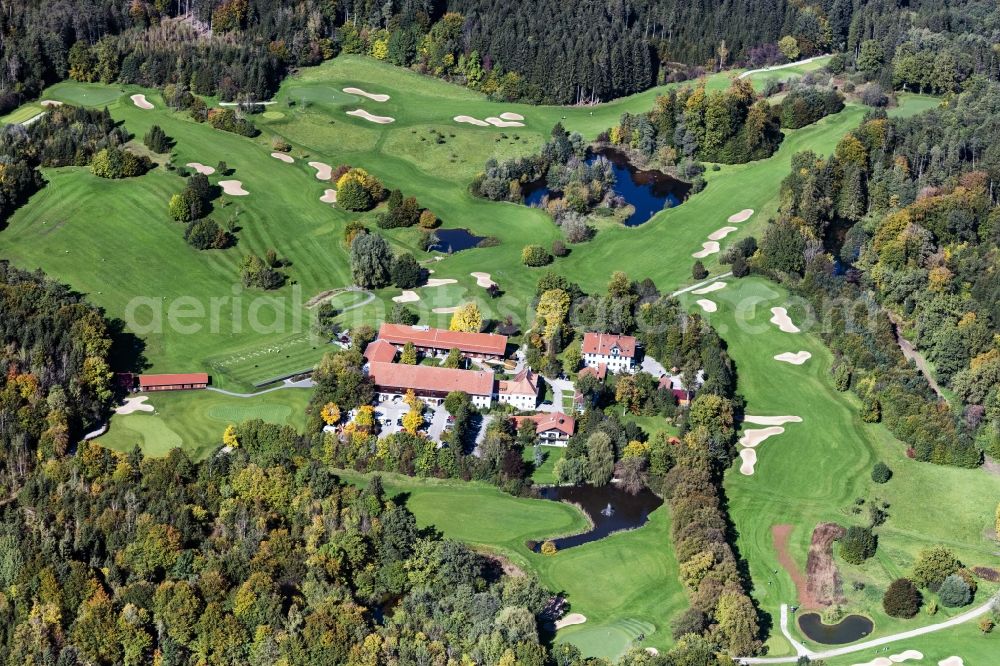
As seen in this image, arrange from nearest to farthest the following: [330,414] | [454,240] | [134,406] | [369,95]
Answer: [330,414], [134,406], [454,240], [369,95]

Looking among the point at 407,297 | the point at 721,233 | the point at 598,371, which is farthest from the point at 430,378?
the point at 721,233

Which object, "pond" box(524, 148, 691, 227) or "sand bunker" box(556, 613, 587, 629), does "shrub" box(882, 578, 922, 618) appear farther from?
"pond" box(524, 148, 691, 227)

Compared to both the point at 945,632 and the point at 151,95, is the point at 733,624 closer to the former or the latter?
the point at 945,632

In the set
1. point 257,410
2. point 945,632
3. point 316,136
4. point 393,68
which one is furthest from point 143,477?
point 393,68

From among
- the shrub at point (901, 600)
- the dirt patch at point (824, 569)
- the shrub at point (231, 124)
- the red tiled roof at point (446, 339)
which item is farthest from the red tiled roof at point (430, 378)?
the shrub at point (231, 124)

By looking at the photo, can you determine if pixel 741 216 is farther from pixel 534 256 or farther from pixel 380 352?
pixel 380 352

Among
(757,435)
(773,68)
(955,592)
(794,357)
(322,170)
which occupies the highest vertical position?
(773,68)
